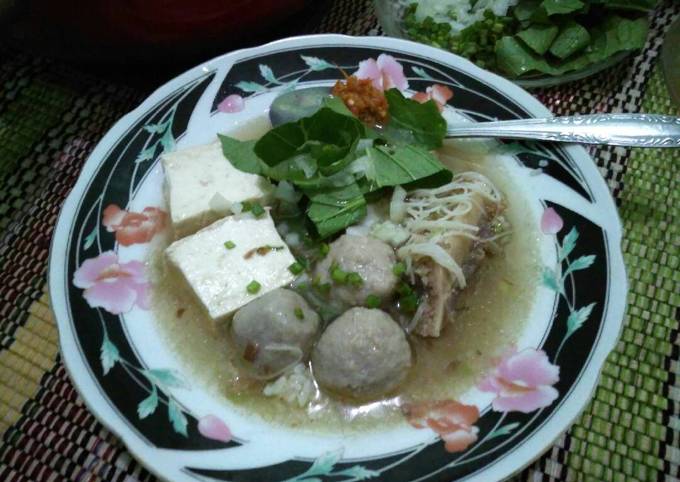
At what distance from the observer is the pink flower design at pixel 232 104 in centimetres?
238

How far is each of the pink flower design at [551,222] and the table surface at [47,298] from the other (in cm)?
33

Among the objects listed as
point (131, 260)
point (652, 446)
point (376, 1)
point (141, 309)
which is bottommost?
point (652, 446)

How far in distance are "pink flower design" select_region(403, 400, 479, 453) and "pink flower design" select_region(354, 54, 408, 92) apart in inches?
52.5

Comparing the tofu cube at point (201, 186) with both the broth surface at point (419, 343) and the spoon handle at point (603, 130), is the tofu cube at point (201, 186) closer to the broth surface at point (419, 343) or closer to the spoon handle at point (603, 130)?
the broth surface at point (419, 343)

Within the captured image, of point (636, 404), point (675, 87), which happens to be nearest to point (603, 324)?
point (636, 404)

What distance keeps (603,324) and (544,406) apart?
33 centimetres

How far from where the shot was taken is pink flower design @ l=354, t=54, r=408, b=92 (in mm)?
2418

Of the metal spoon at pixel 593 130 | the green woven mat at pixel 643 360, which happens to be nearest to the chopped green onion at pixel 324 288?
the metal spoon at pixel 593 130

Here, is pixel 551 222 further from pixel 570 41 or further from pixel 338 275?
pixel 570 41

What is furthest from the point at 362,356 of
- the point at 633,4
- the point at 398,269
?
the point at 633,4

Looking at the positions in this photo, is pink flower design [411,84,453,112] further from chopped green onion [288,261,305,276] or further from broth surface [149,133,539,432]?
chopped green onion [288,261,305,276]

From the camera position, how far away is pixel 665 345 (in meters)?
1.92

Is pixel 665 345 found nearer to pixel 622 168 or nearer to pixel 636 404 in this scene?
pixel 636 404

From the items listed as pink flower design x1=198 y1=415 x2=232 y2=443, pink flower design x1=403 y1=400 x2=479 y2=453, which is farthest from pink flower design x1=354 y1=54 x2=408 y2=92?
pink flower design x1=198 y1=415 x2=232 y2=443
